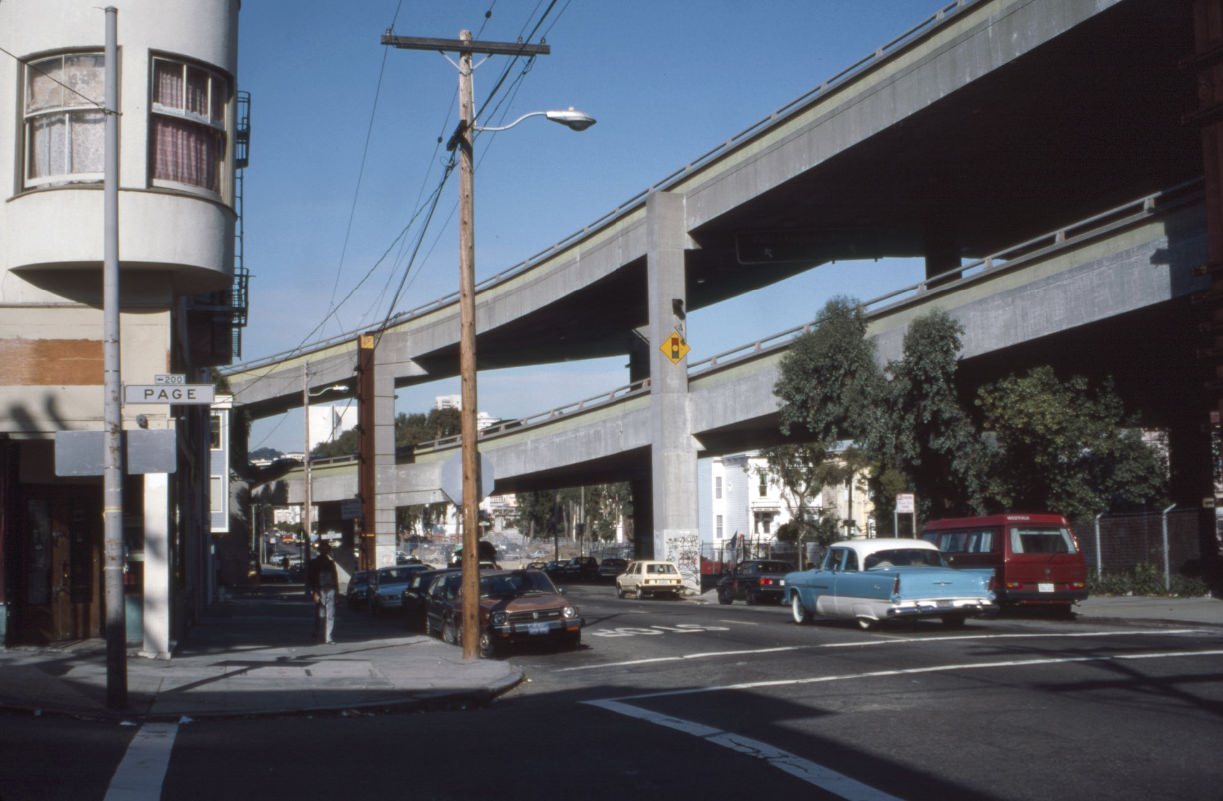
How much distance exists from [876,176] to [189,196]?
84.3 feet

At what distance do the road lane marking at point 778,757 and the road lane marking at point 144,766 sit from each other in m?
4.41

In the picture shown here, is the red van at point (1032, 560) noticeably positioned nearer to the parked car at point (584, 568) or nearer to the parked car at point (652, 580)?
the parked car at point (652, 580)

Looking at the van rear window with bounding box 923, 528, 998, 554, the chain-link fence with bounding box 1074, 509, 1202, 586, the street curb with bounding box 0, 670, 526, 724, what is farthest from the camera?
the chain-link fence with bounding box 1074, 509, 1202, 586

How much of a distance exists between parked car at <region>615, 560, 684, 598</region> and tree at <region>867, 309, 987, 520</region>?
30.1 feet

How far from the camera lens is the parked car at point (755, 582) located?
38.4 meters

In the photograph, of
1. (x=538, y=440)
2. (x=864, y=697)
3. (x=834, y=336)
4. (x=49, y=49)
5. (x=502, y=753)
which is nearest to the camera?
(x=502, y=753)

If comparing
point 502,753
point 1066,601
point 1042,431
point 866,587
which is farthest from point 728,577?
point 502,753

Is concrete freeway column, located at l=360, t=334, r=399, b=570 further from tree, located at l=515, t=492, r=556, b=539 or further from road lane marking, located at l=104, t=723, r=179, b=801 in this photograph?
tree, located at l=515, t=492, r=556, b=539

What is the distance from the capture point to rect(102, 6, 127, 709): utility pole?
13.5m

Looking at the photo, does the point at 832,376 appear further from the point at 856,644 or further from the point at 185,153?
the point at 185,153

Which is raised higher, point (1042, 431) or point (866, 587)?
point (1042, 431)

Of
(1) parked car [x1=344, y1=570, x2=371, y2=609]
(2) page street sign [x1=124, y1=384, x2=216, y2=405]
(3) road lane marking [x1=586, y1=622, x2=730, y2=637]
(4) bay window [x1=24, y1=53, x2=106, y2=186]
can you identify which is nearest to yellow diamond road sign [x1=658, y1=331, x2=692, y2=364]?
(1) parked car [x1=344, y1=570, x2=371, y2=609]

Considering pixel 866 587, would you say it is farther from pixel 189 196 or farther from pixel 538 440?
pixel 538 440

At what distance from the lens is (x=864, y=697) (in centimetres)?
1321
